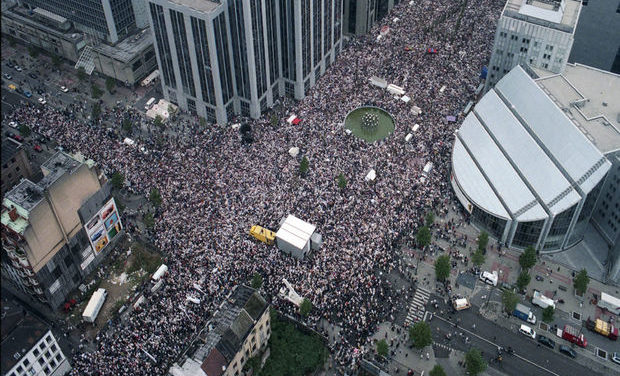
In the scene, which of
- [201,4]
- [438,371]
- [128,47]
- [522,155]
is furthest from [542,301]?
[128,47]

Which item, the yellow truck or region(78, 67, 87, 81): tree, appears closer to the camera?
the yellow truck

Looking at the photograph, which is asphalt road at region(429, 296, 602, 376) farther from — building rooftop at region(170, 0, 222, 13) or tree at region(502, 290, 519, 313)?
building rooftop at region(170, 0, 222, 13)

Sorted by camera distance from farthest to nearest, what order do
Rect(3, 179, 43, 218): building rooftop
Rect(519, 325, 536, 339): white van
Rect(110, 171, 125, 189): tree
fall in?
Rect(110, 171, 125, 189): tree → Rect(519, 325, 536, 339): white van → Rect(3, 179, 43, 218): building rooftop

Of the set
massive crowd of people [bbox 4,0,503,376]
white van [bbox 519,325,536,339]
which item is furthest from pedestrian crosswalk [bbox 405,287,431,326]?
white van [bbox 519,325,536,339]

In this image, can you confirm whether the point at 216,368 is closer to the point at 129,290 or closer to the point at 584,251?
the point at 129,290

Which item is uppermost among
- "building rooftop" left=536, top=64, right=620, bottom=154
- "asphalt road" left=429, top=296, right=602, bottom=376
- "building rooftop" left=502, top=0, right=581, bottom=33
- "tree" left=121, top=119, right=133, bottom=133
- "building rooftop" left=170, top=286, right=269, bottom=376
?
"building rooftop" left=502, top=0, right=581, bottom=33

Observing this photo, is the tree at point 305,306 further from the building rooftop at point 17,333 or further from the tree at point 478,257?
the building rooftop at point 17,333

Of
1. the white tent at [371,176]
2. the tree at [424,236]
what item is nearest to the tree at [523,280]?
the tree at [424,236]

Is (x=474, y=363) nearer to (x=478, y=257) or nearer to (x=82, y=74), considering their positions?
(x=478, y=257)
